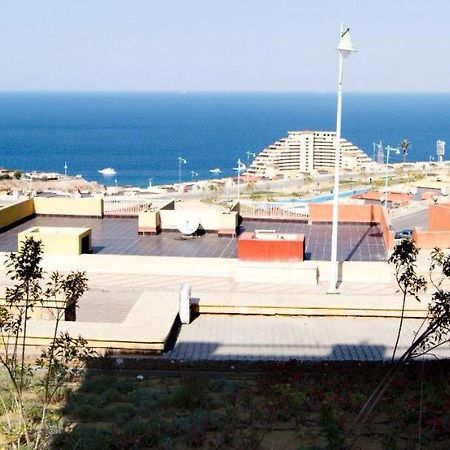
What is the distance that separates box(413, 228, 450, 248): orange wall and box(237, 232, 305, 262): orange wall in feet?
16.7

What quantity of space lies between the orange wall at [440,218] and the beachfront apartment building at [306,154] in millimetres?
92874

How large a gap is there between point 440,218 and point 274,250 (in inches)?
317

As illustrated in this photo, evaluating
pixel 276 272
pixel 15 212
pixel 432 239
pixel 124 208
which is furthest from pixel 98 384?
pixel 124 208

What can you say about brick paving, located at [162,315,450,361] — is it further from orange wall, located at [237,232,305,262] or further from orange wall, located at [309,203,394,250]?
orange wall, located at [309,203,394,250]

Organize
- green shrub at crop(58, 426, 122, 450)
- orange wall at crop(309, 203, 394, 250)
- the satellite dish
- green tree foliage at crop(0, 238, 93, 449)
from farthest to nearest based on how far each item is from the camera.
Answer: orange wall at crop(309, 203, 394, 250) < the satellite dish < green shrub at crop(58, 426, 122, 450) < green tree foliage at crop(0, 238, 93, 449)

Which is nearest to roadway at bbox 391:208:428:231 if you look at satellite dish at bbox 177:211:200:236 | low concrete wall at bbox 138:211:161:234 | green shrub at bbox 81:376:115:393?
satellite dish at bbox 177:211:200:236

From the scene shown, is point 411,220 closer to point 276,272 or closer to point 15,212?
point 276,272

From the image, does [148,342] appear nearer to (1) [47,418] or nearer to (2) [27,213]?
(1) [47,418]

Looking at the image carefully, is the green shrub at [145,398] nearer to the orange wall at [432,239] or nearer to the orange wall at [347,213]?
the orange wall at [432,239]

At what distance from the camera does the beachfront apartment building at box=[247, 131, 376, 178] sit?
12088 cm

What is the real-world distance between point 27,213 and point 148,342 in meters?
15.0

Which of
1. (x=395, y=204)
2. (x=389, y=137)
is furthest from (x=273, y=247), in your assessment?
(x=389, y=137)

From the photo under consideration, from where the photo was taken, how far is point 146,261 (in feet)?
68.9

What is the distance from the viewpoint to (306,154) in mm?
127625
